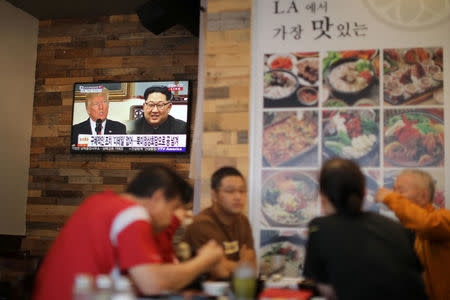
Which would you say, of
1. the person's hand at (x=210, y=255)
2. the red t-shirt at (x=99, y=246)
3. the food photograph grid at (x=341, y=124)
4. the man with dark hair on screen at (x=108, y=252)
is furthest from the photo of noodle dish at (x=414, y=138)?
the red t-shirt at (x=99, y=246)

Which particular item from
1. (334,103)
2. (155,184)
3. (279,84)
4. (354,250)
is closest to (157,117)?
(279,84)

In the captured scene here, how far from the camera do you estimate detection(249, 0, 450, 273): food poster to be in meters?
3.14

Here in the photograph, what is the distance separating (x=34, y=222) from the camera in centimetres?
557

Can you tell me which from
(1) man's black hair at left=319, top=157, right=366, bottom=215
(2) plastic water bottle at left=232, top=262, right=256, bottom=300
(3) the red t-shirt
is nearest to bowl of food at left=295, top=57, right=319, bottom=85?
(1) man's black hair at left=319, top=157, right=366, bottom=215

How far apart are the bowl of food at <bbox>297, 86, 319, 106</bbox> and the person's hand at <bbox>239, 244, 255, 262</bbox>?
1.04 metres

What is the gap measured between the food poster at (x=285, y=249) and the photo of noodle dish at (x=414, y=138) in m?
0.76

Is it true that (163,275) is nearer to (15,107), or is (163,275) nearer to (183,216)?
(183,216)

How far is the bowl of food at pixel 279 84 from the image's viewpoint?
130 inches

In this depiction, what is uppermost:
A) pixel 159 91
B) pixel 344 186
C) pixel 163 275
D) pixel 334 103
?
pixel 159 91

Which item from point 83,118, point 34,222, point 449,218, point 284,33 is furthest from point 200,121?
point 34,222

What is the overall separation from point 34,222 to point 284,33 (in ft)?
12.4

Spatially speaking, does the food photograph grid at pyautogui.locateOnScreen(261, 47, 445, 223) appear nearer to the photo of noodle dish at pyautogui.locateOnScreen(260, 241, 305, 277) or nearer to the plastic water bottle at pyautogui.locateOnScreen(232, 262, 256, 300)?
the photo of noodle dish at pyautogui.locateOnScreen(260, 241, 305, 277)

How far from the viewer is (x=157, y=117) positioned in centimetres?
518

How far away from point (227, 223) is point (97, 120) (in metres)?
2.96
